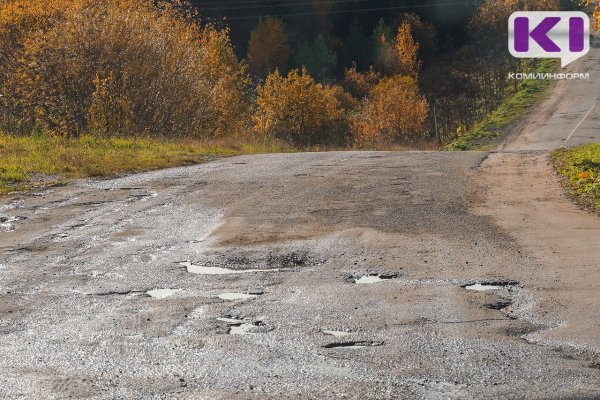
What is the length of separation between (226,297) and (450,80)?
7309 centimetres

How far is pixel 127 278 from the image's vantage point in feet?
30.3

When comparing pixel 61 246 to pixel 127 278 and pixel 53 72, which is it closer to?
pixel 127 278

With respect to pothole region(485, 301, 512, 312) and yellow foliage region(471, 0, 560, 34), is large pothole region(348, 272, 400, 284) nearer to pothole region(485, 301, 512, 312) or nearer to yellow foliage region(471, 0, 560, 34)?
pothole region(485, 301, 512, 312)

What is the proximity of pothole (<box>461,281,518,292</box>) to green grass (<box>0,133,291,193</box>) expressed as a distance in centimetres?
906

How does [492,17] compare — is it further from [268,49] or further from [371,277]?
[371,277]

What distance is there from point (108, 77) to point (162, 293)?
2235cm

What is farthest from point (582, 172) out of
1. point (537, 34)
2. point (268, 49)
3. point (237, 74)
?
point (268, 49)

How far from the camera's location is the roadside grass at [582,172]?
14.1 meters

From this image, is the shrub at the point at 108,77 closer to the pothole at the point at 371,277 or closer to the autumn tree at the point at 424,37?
the pothole at the point at 371,277

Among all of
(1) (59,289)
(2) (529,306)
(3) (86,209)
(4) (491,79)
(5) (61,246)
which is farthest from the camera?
(4) (491,79)

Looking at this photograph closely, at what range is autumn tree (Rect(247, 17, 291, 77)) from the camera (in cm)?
8612

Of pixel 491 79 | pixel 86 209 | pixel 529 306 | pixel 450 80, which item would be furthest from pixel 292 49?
pixel 529 306

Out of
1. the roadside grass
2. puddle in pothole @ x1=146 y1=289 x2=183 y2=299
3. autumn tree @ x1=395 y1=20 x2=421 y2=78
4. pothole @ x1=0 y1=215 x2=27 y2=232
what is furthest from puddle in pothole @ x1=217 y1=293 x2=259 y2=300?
autumn tree @ x1=395 y1=20 x2=421 y2=78

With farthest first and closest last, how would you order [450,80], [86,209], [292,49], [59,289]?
[292,49] < [450,80] < [86,209] < [59,289]
